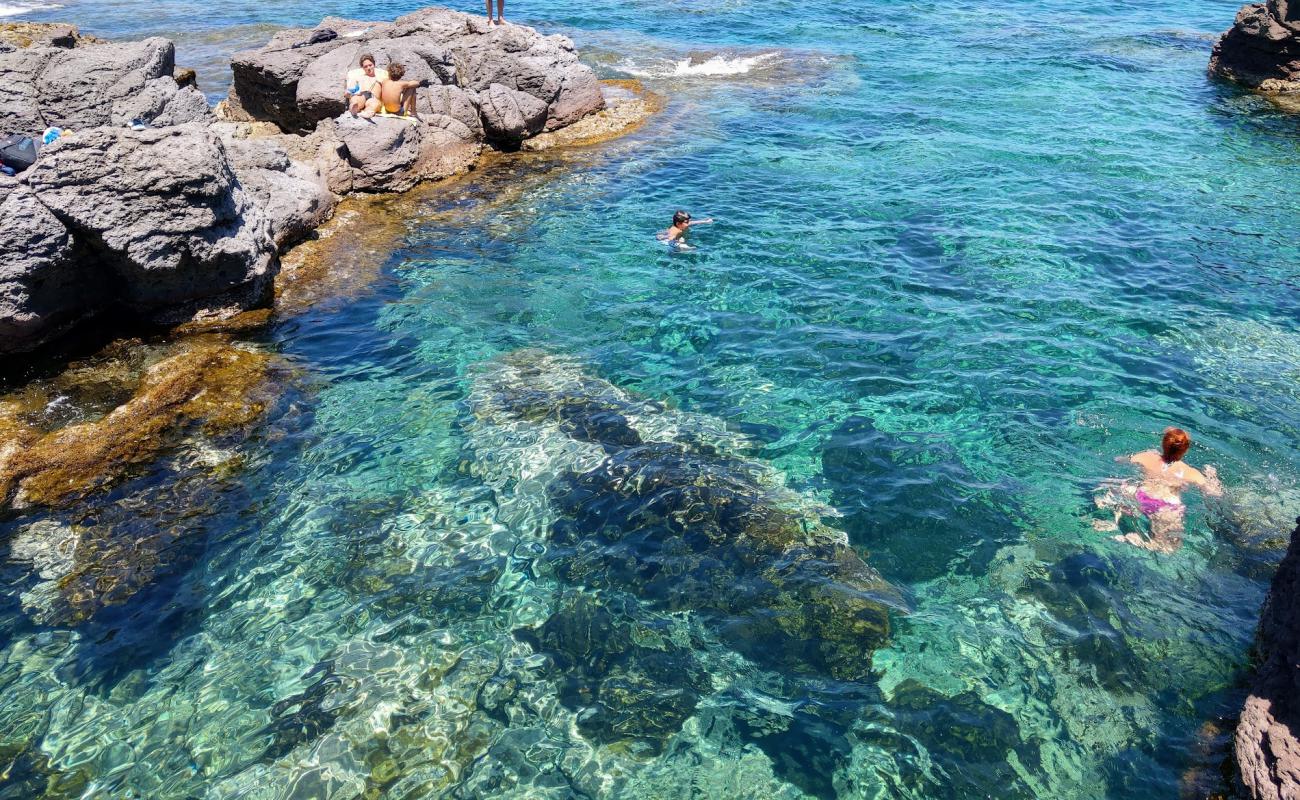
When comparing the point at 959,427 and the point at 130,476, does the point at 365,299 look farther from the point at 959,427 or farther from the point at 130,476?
the point at 959,427

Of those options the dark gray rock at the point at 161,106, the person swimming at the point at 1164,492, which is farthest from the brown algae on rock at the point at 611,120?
the person swimming at the point at 1164,492

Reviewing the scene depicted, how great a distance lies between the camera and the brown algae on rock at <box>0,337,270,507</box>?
917 cm

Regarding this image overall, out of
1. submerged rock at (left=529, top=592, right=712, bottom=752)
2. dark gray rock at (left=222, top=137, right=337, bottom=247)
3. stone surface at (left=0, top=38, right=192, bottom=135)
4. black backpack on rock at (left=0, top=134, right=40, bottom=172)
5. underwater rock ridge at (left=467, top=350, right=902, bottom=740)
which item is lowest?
submerged rock at (left=529, top=592, right=712, bottom=752)

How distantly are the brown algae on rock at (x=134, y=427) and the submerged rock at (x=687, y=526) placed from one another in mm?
3244

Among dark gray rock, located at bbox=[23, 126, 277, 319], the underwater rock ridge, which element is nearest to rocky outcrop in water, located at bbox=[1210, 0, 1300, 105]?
the underwater rock ridge

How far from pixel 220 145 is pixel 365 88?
6020 millimetres

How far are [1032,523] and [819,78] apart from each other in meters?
21.1

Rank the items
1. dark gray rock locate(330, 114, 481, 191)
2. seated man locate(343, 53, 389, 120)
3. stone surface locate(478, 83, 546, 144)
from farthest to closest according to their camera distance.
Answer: stone surface locate(478, 83, 546, 144), seated man locate(343, 53, 389, 120), dark gray rock locate(330, 114, 481, 191)

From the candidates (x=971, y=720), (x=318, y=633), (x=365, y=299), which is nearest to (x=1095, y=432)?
(x=971, y=720)

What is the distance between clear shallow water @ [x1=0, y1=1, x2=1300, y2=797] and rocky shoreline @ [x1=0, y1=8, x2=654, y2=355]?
1.61 meters

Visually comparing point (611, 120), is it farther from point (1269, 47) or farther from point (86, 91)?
point (1269, 47)

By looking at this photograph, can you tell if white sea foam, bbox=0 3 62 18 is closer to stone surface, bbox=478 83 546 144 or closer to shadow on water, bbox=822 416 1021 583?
stone surface, bbox=478 83 546 144

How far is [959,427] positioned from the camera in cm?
1057

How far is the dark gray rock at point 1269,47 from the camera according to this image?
23.5m
